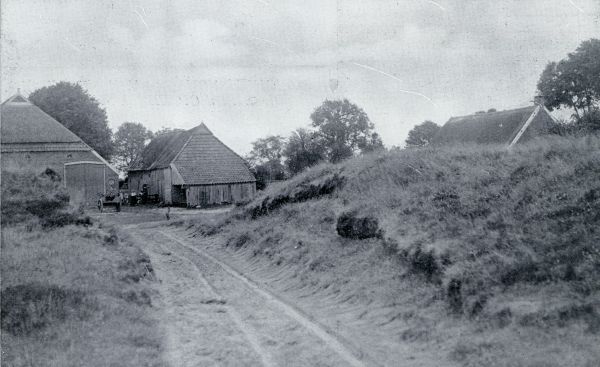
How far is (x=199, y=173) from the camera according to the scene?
4162 centimetres

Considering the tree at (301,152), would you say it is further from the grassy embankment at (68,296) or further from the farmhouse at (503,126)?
the grassy embankment at (68,296)

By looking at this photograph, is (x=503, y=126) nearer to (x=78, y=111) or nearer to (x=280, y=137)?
(x=280, y=137)

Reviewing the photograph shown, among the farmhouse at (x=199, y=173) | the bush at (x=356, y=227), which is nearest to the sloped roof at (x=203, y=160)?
the farmhouse at (x=199, y=173)

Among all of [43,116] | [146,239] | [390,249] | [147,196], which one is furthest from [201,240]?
[147,196]

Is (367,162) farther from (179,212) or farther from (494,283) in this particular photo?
(179,212)

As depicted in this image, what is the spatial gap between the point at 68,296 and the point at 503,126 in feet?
107

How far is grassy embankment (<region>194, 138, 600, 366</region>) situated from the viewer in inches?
274

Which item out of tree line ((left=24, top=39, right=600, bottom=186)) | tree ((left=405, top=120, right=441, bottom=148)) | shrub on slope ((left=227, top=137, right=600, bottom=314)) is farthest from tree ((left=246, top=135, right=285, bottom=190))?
shrub on slope ((left=227, top=137, right=600, bottom=314))

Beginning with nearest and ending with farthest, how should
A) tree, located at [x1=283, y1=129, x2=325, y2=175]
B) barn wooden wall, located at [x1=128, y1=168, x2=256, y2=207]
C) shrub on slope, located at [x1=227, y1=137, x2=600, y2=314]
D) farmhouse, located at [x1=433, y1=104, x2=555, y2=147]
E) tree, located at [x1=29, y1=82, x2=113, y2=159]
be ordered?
shrub on slope, located at [x1=227, y1=137, x2=600, y2=314], farmhouse, located at [x1=433, y1=104, x2=555, y2=147], barn wooden wall, located at [x1=128, y1=168, x2=256, y2=207], tree, located at [x1=283, y1=129, x2=325, y2=175], tree, located at [x1=29, y1=82, x2=113, y2=159]

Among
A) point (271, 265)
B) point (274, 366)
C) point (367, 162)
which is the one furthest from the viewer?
point (367, 162)

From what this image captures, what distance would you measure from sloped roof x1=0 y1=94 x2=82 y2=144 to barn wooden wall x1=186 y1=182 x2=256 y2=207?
10.4 meters

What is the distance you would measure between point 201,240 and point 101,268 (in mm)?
11995

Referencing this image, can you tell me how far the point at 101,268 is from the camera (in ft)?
37.5

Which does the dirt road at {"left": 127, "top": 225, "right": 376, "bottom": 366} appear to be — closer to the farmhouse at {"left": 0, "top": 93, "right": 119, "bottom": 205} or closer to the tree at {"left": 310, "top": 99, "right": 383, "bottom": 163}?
the farmhouse at {"left": 0, "top": 93, "right": 119, "bottom": 205}
